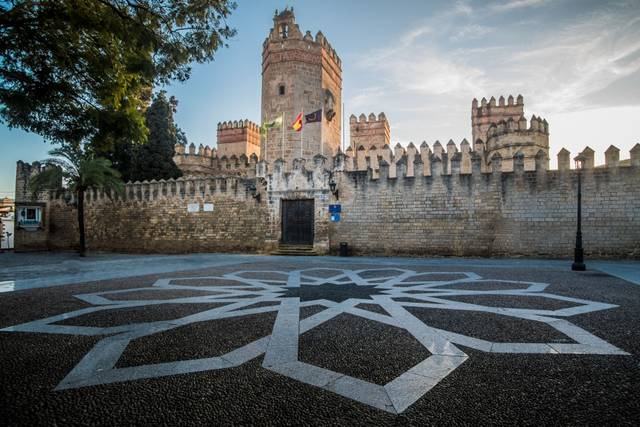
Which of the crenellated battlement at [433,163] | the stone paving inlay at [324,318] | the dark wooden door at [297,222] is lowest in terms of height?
the stone paving inlay at [324,318]

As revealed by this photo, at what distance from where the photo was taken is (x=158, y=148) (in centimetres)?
2736

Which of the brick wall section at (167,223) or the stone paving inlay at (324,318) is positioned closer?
the stone paving inlay at (324,318)

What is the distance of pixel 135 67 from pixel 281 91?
2021 centimetres

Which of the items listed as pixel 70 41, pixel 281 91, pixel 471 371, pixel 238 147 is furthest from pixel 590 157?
pixel 238 147

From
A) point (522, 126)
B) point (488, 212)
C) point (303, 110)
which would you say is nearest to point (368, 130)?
point (303, 110)

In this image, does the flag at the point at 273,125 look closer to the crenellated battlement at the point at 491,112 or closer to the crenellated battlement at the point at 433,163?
the crenellated battlement at the point at 433,163

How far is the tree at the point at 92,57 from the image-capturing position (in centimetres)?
531

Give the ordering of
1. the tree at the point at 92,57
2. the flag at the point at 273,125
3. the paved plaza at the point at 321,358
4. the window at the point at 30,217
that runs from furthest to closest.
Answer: the flag at the point at 273,125 < the window at the point at 30,217 < the tree at the point at 92,57 < the paved plaza at the point at 321,358

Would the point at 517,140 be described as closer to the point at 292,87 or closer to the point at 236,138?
the point at 292,87

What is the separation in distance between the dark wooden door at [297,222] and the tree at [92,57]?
1107 centimetres

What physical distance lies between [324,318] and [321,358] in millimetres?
1481

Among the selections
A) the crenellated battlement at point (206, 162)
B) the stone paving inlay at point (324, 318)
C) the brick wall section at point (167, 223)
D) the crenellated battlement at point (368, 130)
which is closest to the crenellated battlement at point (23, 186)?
the brick wall section at point (167, 223)

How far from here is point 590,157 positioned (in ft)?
45.1

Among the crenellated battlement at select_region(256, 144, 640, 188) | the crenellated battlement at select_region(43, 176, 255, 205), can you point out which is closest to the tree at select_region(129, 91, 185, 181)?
the crenellated battlement at select_region(43, 176, 255, 205)
